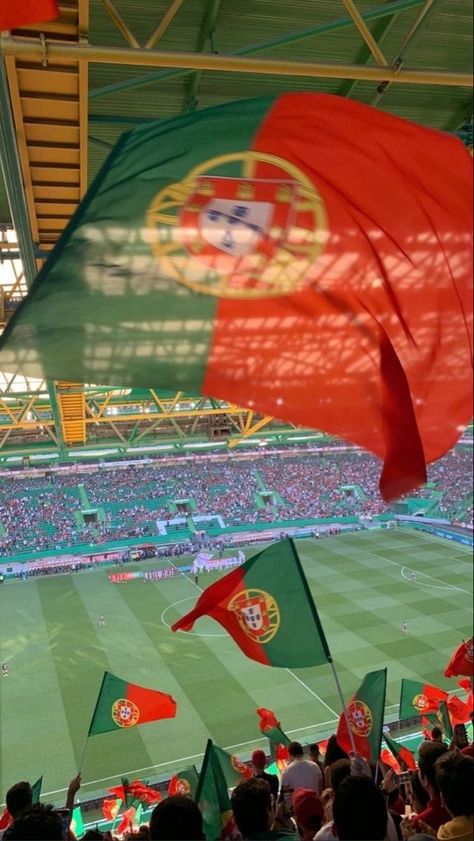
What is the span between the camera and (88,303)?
308cm

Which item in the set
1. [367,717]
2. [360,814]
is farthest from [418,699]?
[360,814]

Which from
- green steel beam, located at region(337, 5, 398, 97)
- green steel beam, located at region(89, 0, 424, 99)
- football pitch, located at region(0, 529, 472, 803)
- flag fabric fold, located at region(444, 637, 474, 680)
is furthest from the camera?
football pitch, located at region(0, 529, 472, 803)

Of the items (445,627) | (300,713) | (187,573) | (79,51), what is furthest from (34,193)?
(187,573)

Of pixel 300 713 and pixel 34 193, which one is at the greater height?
pixel 34 193

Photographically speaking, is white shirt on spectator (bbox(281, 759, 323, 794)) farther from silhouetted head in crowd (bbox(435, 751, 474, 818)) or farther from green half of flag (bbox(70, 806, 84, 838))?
green half of flag (bbox(70, 806, 84, 838))

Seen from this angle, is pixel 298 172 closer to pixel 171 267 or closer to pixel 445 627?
pixel 171 267

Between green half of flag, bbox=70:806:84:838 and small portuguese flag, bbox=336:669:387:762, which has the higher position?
small portuguese flag, bbox=336:669:387:762

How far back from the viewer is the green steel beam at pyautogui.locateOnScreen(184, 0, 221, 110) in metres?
5.39

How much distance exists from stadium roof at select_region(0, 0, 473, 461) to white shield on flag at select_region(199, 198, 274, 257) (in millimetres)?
1551

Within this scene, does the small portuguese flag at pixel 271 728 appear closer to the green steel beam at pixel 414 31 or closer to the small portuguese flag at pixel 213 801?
the small portuguese flag at pixel 213 801

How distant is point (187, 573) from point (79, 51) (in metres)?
26.7

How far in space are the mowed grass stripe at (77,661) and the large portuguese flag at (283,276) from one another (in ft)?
42.0

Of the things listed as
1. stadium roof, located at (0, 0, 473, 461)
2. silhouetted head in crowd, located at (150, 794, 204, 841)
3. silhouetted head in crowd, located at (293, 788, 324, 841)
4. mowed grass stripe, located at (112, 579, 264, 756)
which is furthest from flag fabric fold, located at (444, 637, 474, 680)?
mowed grass stripe, located at (112, 579, 264, 756)

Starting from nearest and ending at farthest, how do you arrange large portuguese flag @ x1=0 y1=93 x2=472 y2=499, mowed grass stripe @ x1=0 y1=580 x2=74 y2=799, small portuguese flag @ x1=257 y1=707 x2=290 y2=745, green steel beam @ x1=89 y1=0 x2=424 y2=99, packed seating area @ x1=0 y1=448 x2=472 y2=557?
large portuguese flag @ x1=0 y1=93 x2=472 y2=499 → green steel beam @ x1=89 y1=0 x2=424 y2=99 → small portuguese flag @ x1=257 y1=707 x2=290 y2=745 → mowed grass stripe @ x1=0 y1=580 x2=74 y2=799 → packed seating area @ x1=0 y1=448 x2=472 y2=557
